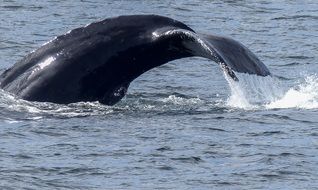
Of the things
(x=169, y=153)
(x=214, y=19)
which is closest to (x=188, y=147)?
(x=169, y=153)

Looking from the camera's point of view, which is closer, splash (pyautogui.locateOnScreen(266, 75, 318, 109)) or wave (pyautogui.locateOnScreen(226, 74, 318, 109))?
wave (pyautogui.locateOnScreen(226, 74, 318, 109))

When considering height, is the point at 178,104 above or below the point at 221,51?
below

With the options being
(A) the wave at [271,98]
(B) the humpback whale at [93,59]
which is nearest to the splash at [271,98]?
(A) the wave at [271,98]

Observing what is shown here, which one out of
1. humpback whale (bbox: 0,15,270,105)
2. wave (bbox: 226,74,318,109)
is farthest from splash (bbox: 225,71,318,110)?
humpback whale (bbox: 0,15,270,105)

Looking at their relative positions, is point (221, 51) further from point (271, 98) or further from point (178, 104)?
point (271, 98)

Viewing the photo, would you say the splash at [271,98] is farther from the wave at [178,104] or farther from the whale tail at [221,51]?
the whale tail at [221,51]

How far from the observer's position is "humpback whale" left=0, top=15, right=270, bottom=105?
13992 millimetres

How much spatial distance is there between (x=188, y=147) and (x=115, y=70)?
1.23 m

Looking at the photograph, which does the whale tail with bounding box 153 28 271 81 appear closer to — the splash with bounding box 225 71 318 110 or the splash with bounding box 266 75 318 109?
the splash with bounding box 225 71 318 110

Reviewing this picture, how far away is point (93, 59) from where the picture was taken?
14.1 meters

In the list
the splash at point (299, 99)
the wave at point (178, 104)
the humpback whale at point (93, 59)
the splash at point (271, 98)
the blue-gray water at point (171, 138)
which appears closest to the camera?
the blue-gray water at point (171, 138)

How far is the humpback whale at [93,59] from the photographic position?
14.0 meters

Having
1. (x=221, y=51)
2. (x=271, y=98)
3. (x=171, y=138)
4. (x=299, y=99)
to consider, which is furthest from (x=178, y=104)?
(x=221, y=51)

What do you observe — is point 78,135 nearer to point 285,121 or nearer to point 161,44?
point 161,44
